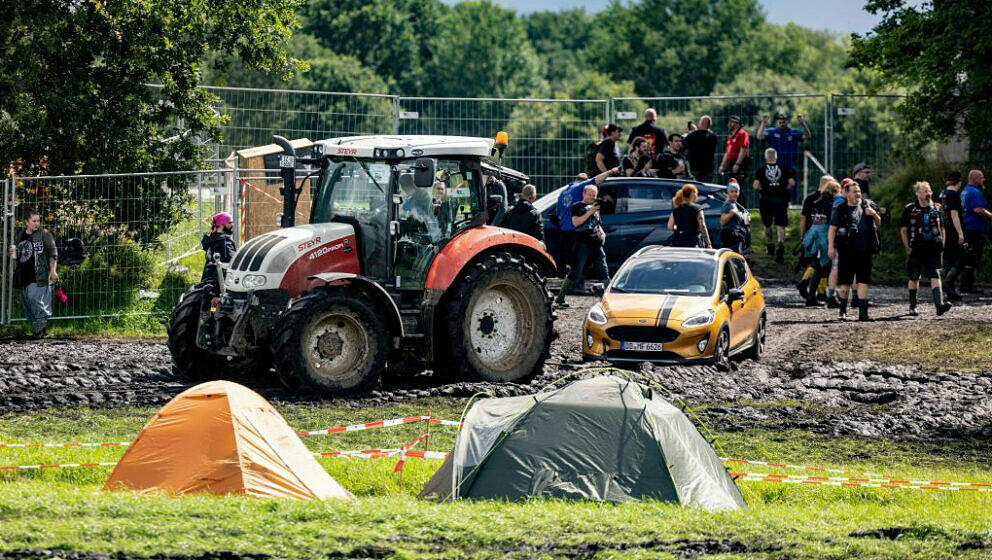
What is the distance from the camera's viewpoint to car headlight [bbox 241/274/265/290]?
15.1 meters

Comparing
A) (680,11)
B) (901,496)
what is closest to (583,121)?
(901,496)

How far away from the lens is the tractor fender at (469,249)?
15.6 m

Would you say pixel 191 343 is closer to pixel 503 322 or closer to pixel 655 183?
pixel 503 322

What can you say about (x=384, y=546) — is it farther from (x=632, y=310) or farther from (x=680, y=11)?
(x=680, y=11)

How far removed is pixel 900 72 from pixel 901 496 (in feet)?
55.2

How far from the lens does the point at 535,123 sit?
2895cm

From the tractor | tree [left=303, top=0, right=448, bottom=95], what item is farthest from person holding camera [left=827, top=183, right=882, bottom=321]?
tree [left=303, top=0, right=448, bottom=95]

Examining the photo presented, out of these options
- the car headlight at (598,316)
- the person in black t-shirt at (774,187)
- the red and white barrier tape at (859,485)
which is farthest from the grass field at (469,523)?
the person in black t-shirt at (774,187)

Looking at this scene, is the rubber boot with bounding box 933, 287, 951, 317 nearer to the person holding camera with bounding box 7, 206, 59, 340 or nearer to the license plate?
the license plate

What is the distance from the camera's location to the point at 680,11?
4082 inches

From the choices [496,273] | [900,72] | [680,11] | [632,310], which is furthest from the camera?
[680,11]

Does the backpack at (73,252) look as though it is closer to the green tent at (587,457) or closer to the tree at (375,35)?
the green tent at (587,457)

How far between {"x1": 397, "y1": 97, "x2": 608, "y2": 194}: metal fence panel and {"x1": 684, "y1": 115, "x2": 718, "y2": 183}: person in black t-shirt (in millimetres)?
2251

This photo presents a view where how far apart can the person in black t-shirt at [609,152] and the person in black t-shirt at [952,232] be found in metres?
5.63
